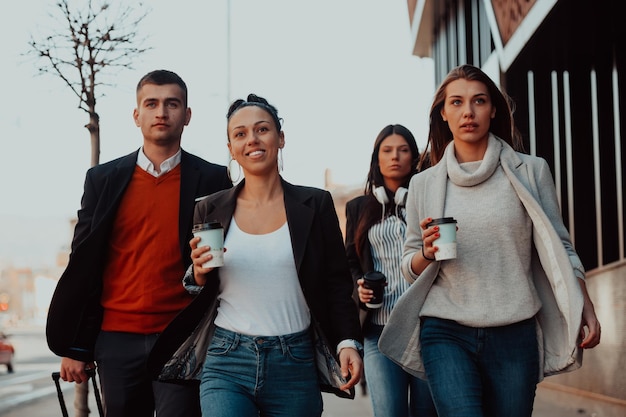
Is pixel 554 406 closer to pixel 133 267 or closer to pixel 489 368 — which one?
pixel 489 368

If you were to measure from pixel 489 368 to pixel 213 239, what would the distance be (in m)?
1.26

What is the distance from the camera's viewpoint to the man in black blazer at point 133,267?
14.4 ft

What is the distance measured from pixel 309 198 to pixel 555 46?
28.5ft

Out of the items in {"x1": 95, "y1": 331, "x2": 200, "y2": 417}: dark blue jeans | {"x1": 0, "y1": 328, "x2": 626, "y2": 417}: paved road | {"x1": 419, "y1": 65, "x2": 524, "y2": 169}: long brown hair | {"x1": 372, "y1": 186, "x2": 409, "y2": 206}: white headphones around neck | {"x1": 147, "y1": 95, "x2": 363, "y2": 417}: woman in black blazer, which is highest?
{"x1": 419, "y1": 65, "x2": 524, "y2": 169}: long brown hair

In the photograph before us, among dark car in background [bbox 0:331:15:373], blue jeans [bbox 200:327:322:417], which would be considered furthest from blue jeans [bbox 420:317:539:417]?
dark car in background [bbox 0:331:15:373]

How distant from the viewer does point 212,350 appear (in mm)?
3658

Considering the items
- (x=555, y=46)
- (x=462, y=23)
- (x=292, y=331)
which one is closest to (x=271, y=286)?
(x=292, y=331)

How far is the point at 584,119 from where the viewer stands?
521 inches

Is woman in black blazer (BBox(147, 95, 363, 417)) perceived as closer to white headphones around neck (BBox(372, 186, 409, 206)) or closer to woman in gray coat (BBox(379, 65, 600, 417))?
woman in gray coat (BBox(379, 65, 600, 417))

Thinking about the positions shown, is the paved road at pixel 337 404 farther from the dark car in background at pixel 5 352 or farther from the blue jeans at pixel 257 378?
the blue jeans at pixel 257 378

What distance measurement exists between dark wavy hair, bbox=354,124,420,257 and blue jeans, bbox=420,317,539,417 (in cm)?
193

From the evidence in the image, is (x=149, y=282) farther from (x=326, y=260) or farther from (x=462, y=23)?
(x=462, y=23)

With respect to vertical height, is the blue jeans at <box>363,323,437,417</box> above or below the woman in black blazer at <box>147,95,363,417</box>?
below

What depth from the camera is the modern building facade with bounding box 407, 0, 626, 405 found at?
32.1 feet
